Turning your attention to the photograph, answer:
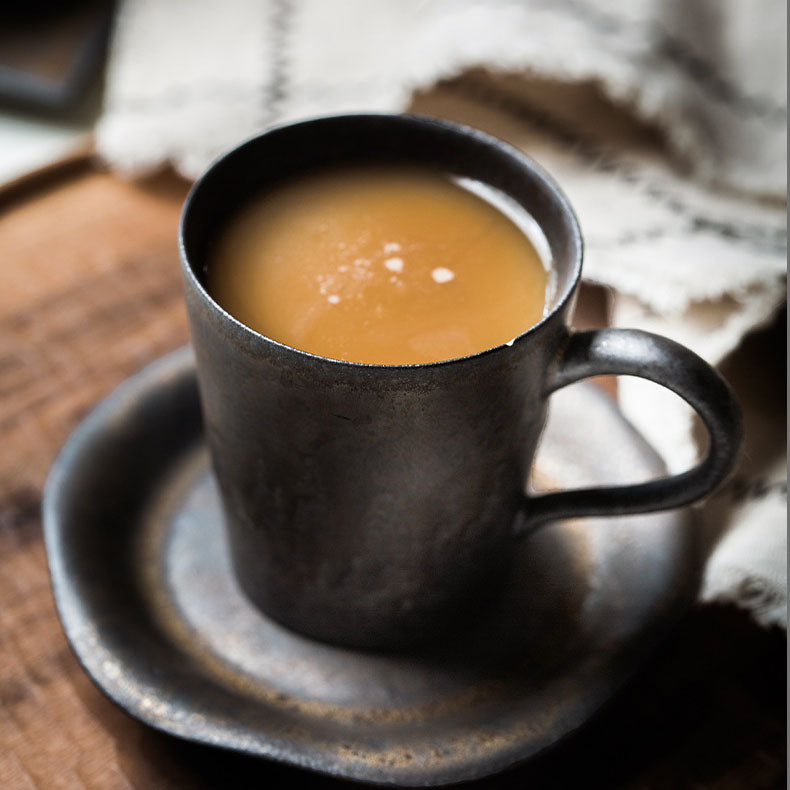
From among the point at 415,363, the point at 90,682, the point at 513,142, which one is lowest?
the point at 90,682

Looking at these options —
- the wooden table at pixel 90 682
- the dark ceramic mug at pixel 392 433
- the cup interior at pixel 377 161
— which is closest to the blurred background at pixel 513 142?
the wooden table at pixel 90 682

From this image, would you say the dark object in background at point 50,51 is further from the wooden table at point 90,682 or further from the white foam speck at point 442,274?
the white foam speck at point 442,274

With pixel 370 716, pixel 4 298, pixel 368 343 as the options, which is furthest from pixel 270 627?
pixel 4 298

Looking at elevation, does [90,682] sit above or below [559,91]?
below

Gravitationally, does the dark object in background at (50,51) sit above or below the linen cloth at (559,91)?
below

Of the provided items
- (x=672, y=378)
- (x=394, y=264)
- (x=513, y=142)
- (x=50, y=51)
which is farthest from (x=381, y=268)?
(x=50, y=51)

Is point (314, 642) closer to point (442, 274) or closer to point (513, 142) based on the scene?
point (442, 274)

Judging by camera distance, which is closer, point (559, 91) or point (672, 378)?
point (672, 378)
